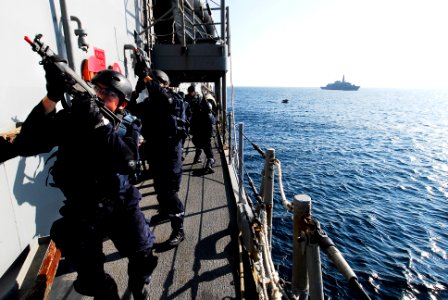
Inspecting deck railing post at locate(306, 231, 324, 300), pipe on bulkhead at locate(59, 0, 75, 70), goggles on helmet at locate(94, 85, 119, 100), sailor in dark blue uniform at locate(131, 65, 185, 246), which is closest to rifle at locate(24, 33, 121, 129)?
goggles on helmet at locate(94, 85, 119, 100)

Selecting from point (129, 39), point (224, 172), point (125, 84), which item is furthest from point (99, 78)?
point (224, 172)

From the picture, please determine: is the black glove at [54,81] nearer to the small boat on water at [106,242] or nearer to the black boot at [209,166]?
the small boat on water at [106,242]

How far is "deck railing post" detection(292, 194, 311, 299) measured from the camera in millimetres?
2131

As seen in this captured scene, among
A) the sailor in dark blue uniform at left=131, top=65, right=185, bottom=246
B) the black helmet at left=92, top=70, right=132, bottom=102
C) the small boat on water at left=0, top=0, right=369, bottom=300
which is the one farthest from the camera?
the sailor in dark blue uniform at left=131, top=65, right=185, bottom=246

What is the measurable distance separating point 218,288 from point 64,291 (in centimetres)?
173

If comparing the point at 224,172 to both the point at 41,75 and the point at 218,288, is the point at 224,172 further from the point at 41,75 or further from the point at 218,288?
the point at 41,75

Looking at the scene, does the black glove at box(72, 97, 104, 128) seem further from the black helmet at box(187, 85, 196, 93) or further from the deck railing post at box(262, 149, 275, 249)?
the black helmet at box(187, 85, 196, 93)

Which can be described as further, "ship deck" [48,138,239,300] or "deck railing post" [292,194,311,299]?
"ship deck" [48,138,239,300]

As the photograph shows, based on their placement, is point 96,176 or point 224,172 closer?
point 96,176

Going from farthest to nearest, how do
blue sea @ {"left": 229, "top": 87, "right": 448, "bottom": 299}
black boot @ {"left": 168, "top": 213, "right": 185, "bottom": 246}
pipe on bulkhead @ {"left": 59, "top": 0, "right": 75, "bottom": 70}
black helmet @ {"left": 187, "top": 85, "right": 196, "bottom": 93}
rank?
blue sea @ {"left": 229, "top": 87, "right": 448, "bottom": 299}
black helmet @ {"left": 187, "top": 85, "right": 196, "bottom": 93}
black boot @ {"left": 168, "top": 213, "right": 185, "bottom": 246}
pipe on bulkhead @ {"left": 59, "top": 0, "right": 75, "bottom": 70}

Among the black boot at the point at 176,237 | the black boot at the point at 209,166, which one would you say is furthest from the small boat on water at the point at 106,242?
the black boot at the point at 209,166

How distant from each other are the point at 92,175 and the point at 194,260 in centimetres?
202

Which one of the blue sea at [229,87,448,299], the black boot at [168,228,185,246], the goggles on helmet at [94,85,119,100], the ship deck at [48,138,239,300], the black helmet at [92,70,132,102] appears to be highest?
the black helmet at [92,70,132,102]

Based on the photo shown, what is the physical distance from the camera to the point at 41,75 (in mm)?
3100
